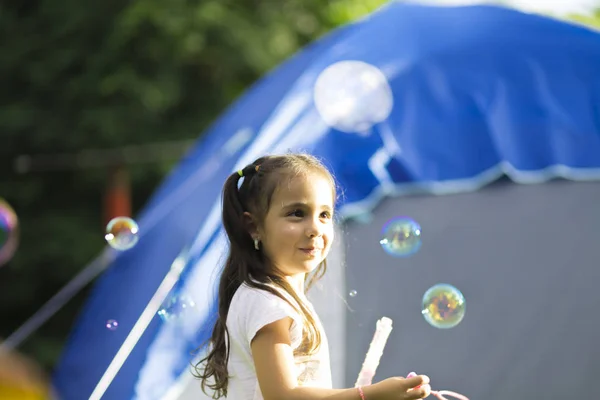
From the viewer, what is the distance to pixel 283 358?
1.63 metres

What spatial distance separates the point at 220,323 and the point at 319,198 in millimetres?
308

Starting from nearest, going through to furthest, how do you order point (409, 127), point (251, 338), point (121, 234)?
point (251, 338), point (121, 234), point (409, 127)

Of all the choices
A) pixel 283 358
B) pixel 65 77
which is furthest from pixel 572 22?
pixel 65 77

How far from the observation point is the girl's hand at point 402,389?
61.0 inches

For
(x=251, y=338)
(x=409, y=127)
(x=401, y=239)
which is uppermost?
(x=409, y=127)

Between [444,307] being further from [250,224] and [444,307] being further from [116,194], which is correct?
[116,194]

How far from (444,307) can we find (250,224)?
593mm

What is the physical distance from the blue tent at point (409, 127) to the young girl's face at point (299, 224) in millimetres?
1194

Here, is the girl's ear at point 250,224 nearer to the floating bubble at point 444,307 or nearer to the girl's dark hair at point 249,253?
the girl's dark hair at point 249,253

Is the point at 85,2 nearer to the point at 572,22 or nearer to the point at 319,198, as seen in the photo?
the point at 572,22

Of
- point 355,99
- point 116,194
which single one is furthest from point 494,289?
point 116,194

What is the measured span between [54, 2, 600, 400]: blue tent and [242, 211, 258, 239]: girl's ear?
3.70 ft

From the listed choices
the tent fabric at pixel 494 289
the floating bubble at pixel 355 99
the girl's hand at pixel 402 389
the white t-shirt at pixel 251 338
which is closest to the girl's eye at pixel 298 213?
the white t-shirt at pixel 251 338

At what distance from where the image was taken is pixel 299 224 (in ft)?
5.82
